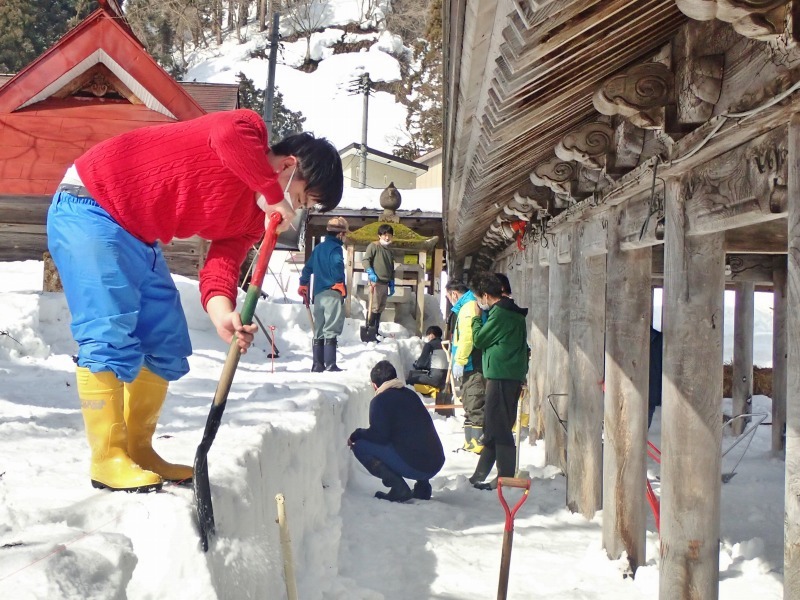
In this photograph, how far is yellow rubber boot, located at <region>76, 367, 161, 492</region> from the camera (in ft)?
8.38

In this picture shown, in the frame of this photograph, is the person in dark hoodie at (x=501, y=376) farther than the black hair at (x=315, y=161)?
Yes

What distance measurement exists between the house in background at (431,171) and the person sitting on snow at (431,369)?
19.9 metres

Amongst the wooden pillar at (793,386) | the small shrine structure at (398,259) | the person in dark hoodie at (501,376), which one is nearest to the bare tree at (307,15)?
the small shrine structure at (398,259)

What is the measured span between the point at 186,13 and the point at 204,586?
5486 cm

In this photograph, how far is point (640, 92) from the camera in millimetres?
3430

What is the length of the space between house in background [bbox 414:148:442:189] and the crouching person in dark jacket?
24.4 metres

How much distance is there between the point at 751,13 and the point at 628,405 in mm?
3119

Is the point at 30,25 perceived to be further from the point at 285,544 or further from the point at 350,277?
the point at 285,544

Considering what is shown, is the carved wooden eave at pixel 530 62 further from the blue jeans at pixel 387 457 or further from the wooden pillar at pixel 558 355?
the wooden pillar at pixel 558 355

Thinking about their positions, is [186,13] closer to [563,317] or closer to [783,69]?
[563,317]

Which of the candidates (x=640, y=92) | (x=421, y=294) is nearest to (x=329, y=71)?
(x=421, y=294)

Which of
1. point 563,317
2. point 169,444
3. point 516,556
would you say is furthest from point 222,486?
point 563,317

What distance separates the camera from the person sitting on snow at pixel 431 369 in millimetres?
10727

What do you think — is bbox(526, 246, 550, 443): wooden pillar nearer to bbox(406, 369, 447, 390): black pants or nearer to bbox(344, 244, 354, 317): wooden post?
bbox(406, 369, 447, 390): black pants
